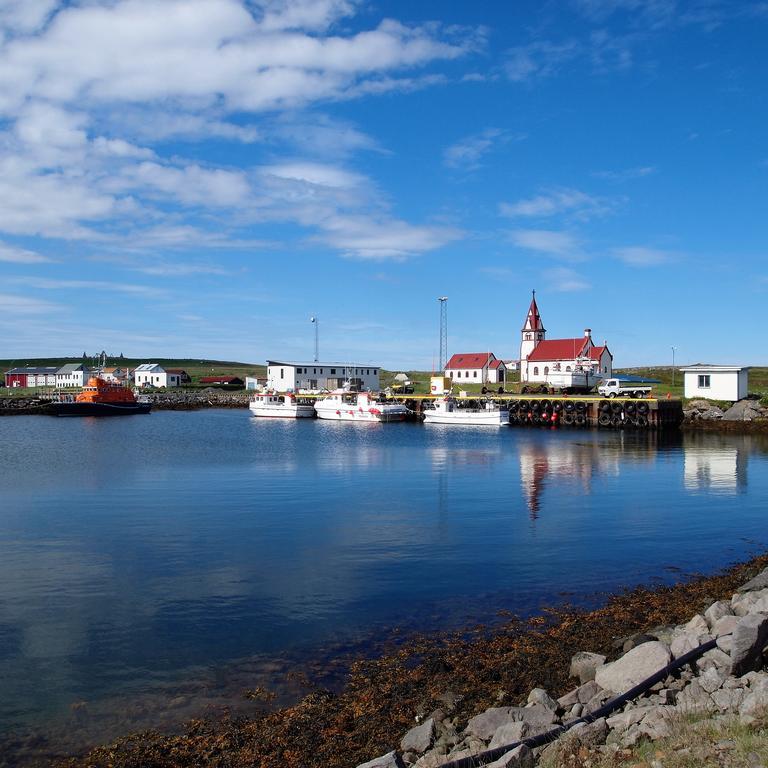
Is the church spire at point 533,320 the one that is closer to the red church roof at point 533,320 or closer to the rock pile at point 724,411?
the red church roof at point 533,320

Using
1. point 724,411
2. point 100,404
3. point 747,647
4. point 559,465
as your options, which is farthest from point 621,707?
point 100,404

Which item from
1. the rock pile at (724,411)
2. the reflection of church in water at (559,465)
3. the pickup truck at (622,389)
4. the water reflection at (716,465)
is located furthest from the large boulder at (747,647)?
the pickup truck at (622,389)

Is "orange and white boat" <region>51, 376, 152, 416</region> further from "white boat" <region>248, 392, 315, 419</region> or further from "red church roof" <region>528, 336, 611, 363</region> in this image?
"red church roof" <region>528, 336, 611, 363</region>

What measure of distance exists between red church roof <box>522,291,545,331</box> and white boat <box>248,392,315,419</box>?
4211 centimetres

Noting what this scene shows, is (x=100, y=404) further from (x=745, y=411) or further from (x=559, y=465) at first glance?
(x=745, y=411)

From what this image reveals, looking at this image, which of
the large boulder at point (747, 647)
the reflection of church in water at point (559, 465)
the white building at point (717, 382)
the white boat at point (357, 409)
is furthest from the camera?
the white boat at point (357, 409)

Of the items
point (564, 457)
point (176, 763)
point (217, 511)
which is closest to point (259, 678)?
point (176, 763)

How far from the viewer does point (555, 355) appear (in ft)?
333

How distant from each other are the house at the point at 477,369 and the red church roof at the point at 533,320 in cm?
770

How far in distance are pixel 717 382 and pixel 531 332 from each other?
42.6m

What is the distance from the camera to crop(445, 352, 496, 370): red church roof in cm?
10938

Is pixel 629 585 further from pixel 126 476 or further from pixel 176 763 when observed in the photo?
pixel 126 476

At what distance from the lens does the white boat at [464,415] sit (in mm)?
69438

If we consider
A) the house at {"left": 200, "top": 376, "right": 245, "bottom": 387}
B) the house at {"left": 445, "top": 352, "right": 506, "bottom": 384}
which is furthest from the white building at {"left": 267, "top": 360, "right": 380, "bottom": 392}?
the house at {"left": 200, "top": 376, "right": 245, "bottom": 387}
